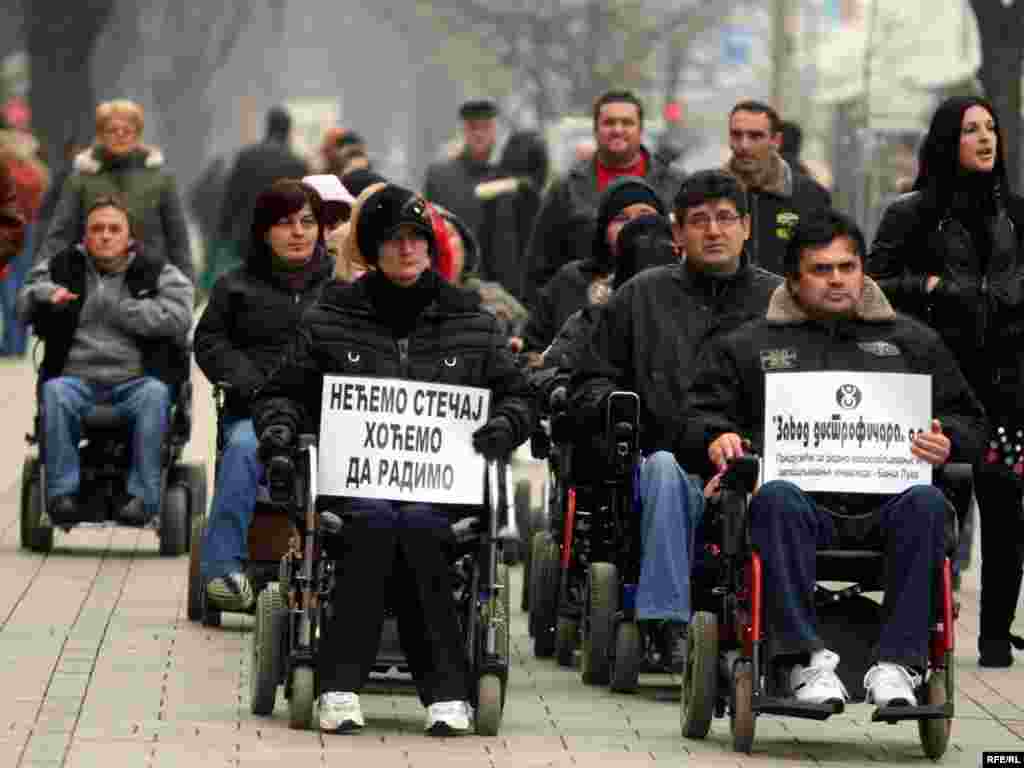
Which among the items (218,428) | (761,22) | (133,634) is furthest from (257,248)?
(761,22)

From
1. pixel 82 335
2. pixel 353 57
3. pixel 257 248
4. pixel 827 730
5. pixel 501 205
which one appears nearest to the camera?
pixel 827 730

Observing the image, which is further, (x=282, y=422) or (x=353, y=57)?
(x=353, y=57)

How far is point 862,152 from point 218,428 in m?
10.0

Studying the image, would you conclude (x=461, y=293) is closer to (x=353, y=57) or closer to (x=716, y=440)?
→ (x=716, y=440)

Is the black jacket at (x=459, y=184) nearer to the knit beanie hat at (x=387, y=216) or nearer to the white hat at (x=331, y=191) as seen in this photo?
the white hat at (x=331, y=191)

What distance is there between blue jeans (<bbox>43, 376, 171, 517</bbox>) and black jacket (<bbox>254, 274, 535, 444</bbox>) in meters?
4.32

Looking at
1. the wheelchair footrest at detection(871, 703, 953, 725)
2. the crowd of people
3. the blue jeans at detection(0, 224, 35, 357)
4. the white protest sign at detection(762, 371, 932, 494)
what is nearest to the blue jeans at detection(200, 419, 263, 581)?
the crowd of people

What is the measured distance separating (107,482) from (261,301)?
229 cm

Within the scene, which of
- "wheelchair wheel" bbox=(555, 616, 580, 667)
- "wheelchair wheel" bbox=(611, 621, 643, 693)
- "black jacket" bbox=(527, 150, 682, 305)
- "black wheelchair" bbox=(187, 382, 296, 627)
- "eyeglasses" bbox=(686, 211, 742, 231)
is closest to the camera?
"wheelchair wheel" bbox=(611, 621, 643, 693)

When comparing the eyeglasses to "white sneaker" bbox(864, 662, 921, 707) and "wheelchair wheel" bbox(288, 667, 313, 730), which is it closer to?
"white sneaker" bbox(864, 662, 921, 707)

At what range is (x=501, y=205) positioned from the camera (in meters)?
19.8

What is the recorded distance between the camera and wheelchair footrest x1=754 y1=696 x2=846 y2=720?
28.5ft

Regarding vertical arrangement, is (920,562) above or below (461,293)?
below

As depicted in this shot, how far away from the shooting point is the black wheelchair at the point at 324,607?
9.15 meters
